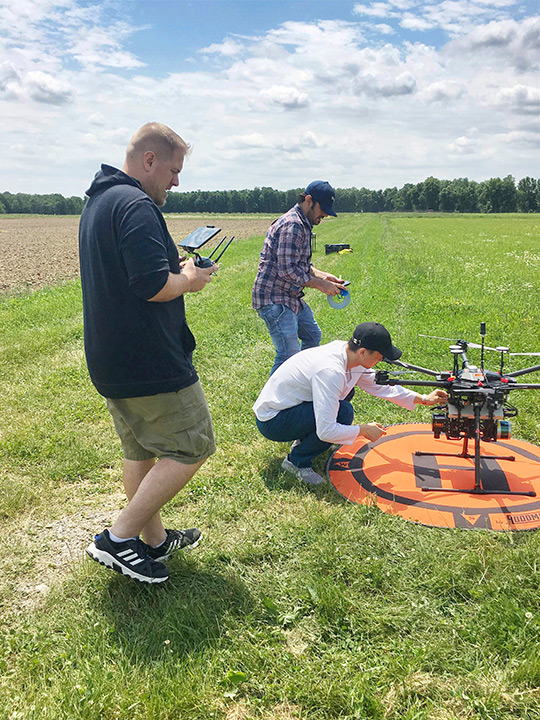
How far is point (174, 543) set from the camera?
3391 millimetres

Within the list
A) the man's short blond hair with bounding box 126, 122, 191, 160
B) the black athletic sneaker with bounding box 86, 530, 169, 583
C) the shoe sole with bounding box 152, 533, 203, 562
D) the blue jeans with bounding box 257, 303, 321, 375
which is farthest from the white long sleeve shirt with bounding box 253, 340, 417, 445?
the man's short blond hair with bounding box 126, 122, 191, 160

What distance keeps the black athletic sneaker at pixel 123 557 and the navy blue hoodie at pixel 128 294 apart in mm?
809

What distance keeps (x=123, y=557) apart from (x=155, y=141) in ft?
7.16

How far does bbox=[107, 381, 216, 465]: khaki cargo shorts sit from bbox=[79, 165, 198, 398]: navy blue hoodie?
88 millimetres

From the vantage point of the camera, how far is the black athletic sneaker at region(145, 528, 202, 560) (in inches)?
131

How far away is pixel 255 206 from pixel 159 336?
11470cm

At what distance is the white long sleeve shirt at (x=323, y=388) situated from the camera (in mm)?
4047

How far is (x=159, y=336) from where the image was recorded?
279 cm

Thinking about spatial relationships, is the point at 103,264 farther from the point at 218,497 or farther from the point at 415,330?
→ the point at 415,330

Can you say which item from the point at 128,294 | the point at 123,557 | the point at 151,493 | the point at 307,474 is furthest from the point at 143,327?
the point at 307,474

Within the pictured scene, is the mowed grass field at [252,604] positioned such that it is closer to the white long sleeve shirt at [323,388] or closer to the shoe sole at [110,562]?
the shoe sole at [110,562]

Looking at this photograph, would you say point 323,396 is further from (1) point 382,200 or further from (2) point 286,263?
(1) point 382,200

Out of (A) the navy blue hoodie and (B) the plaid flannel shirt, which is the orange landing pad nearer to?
(B) the plaid flannel shirt

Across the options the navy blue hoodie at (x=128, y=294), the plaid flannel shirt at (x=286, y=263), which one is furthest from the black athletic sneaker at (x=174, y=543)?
the plaid flannel shirt at (x=286, y=263)
